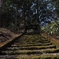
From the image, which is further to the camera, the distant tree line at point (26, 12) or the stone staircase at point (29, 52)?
the distant tree line at point (26, 12)

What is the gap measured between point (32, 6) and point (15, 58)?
3189 cm

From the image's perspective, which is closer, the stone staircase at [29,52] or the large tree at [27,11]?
the stone staircase at [29,52]

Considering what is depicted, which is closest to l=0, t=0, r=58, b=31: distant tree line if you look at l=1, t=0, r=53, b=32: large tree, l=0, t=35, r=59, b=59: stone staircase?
l=1, t=0, r=53, b=32: large tree

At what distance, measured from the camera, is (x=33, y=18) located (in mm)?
34750

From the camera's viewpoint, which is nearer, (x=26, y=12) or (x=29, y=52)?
(x=29, y=52)

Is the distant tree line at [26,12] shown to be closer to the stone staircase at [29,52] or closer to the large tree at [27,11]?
the large tree at [27,11]

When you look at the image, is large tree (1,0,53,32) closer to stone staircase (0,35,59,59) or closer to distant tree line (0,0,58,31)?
distant tree line (0,0,58,31)

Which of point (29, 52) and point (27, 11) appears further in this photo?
point (27, 11)

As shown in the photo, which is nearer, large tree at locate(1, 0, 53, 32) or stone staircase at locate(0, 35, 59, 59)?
stone staircase at locate(0, 35, 59, 59)

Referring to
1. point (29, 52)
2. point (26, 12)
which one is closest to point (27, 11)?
point (26, 12)

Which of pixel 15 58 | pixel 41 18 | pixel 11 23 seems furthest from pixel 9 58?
pixel 41 18

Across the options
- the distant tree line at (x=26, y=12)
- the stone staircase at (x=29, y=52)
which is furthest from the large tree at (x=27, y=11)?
the stone staircase at (x=29, y=52)

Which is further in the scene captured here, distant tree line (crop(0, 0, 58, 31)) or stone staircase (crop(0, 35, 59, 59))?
distant tree line (crop(0, 0, 58, 31))

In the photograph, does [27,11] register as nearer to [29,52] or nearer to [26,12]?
[26,12]
